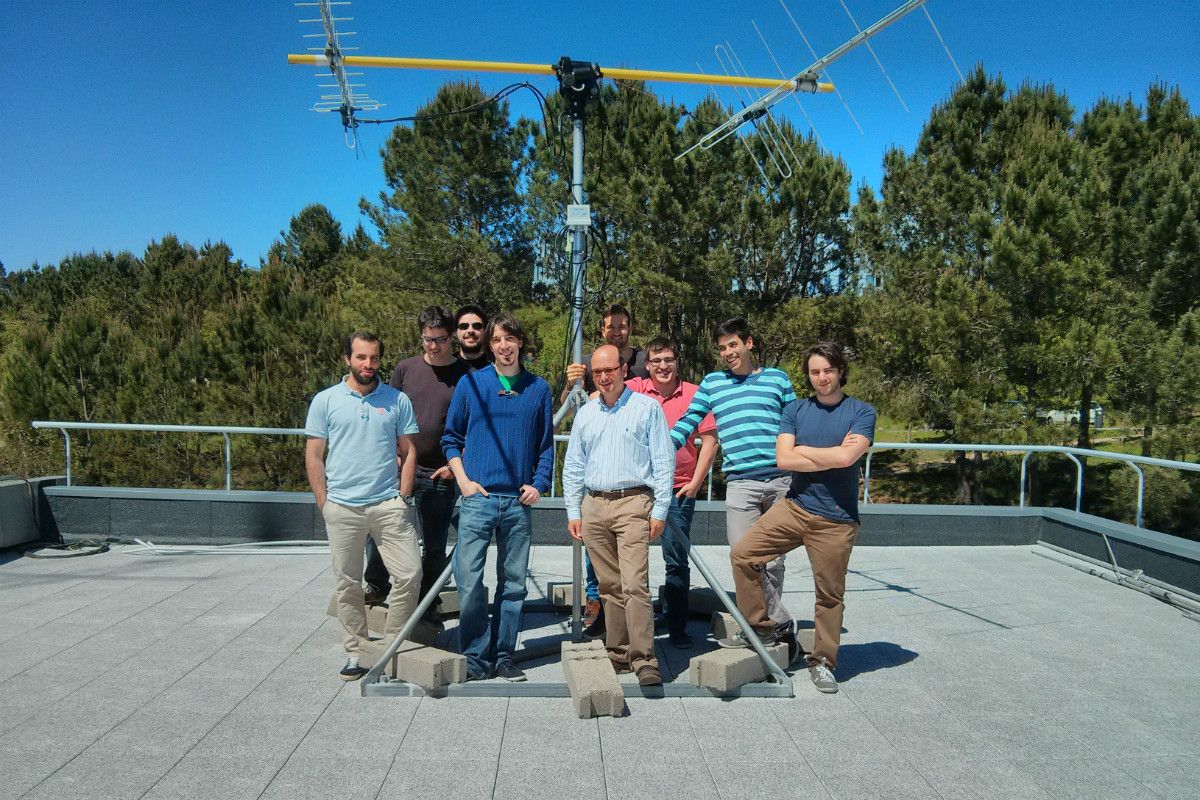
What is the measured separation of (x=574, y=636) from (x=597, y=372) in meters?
1.34

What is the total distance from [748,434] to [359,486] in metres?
1.83

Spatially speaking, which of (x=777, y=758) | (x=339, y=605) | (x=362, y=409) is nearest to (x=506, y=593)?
(x=339, y=605)

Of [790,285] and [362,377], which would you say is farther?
[790,285]

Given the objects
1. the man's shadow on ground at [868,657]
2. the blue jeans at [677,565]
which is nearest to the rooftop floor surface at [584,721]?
the man's shadow on ground at [868,657]

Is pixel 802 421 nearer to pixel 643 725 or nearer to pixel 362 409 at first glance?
pixel 643 725

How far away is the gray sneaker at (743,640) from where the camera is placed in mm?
3926

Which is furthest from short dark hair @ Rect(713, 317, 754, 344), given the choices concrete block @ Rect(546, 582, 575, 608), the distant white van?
the distant white van

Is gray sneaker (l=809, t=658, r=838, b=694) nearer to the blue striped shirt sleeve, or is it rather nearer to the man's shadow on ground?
the man's shadow on ground

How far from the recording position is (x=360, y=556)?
3770 millimetres

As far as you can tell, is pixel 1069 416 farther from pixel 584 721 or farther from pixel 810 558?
pixel 584 721

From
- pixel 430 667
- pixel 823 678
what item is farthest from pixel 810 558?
pixel 430 667

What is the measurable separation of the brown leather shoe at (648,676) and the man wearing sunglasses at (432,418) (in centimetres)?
127

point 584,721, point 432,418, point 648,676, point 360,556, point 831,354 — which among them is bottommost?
point 584,721

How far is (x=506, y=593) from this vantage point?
377 centimetres
